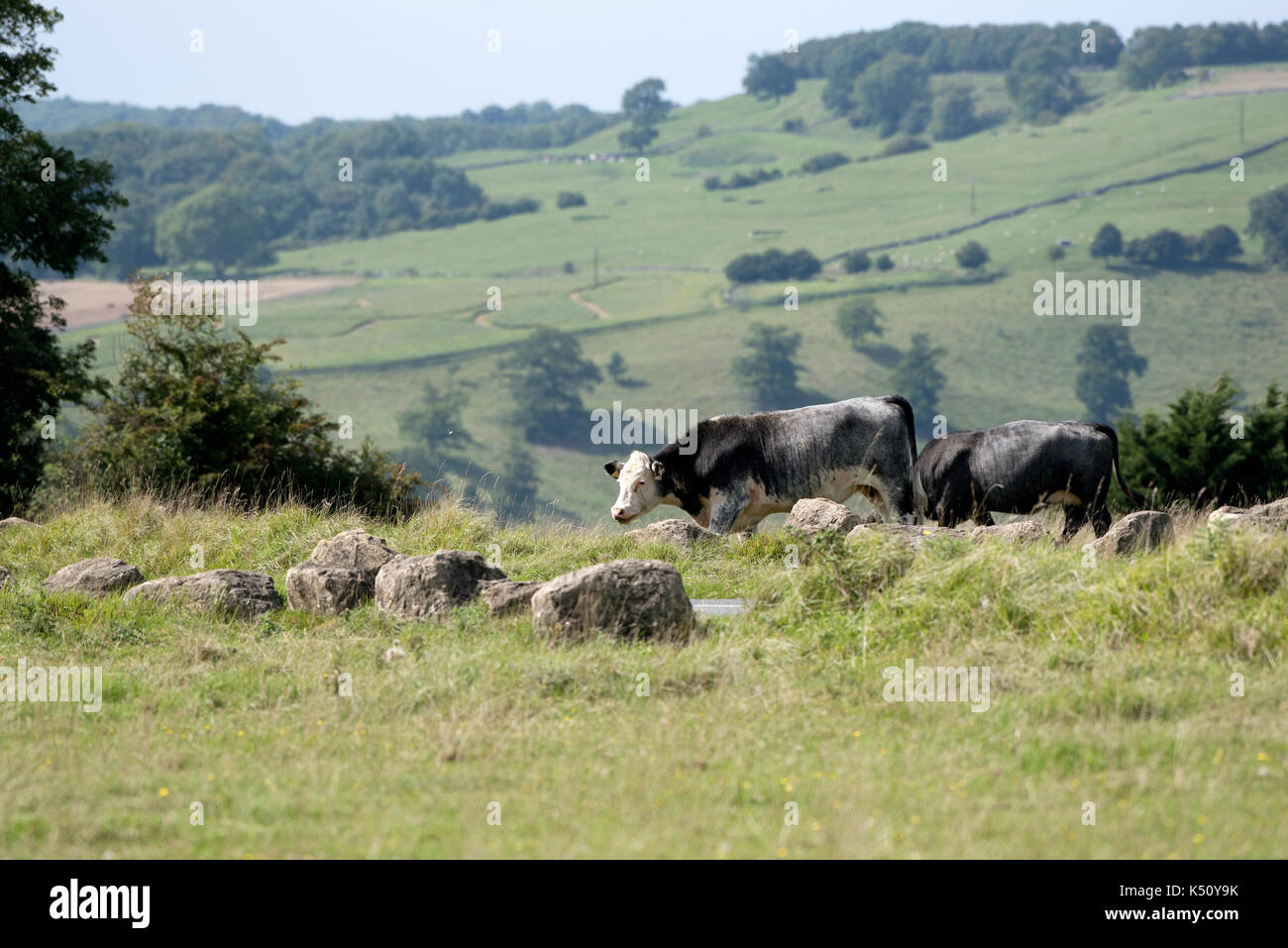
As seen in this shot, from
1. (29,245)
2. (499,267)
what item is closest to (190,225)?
(499,267)

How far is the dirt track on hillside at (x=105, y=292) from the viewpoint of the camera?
14225 centimetres

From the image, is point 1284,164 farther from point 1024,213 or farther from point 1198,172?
point 1024,213

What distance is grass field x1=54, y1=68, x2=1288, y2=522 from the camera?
424 ft

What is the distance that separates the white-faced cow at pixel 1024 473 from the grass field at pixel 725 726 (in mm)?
4420

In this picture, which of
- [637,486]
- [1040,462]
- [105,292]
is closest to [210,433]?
[637,486]

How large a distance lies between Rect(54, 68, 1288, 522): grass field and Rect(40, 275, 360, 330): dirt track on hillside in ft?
15.6

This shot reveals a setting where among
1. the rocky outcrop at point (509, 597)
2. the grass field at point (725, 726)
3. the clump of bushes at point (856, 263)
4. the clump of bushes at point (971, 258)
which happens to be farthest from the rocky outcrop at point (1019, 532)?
the clump of bushes at point (856, 263)

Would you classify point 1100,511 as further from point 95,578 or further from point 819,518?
point 95,578

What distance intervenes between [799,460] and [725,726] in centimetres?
745

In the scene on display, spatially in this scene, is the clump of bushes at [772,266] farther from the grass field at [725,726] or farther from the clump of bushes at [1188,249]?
the grass field at [725,726]

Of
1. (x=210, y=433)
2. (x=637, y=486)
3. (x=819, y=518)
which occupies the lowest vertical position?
(x=819, y=518)

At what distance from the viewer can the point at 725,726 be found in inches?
333

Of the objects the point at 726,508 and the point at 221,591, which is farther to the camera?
the point at 726,508

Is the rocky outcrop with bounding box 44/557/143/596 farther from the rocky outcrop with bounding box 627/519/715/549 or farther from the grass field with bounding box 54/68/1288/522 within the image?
the grass field with bounding box 54/68/1288/522
